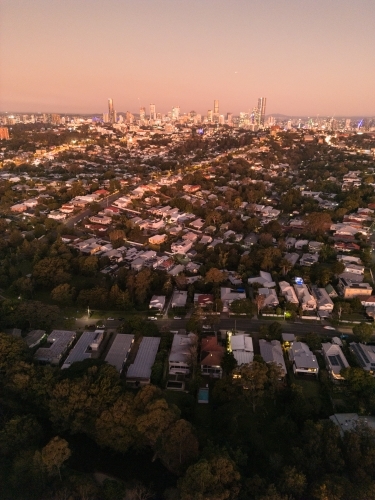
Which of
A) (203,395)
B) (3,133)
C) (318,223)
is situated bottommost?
(203,395)

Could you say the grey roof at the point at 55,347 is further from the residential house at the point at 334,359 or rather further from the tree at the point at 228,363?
the residential house at the point at 334,359

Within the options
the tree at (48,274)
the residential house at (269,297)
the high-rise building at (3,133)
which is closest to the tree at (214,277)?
the residential house at (269,297)

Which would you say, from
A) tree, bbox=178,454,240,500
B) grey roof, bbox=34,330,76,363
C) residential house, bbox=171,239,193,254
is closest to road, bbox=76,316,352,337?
grey roof, bbox=34,330,76,363

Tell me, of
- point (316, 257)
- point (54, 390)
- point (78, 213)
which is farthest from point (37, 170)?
point (54, 390)

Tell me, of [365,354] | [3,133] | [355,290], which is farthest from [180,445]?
[3,133]

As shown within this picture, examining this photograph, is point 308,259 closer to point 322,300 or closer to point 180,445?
point 322,300

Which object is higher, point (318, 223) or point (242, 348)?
point (318, 223)
